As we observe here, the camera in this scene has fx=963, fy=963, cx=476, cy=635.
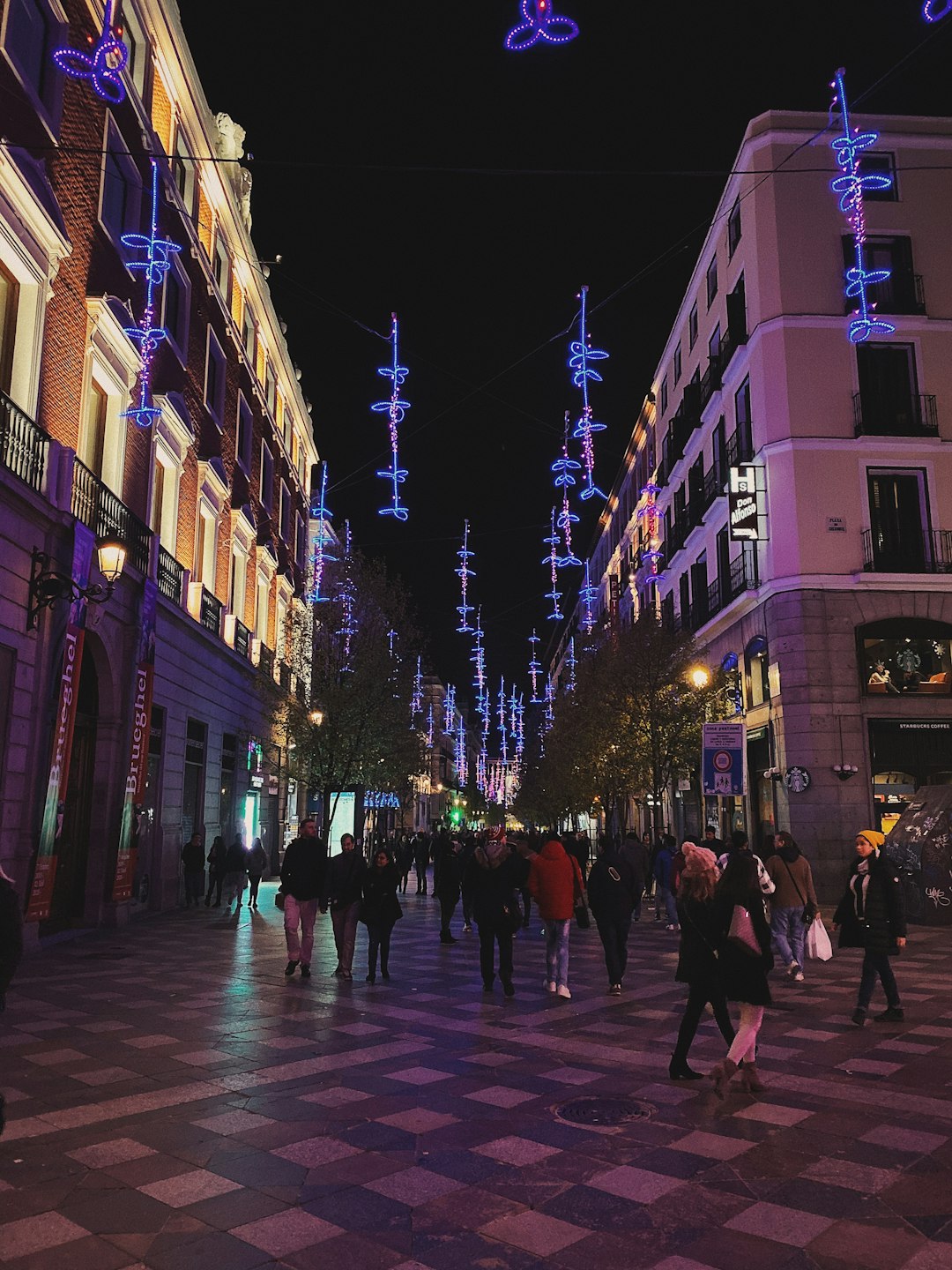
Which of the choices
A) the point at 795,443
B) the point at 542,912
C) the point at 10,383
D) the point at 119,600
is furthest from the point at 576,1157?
the point at 795,443

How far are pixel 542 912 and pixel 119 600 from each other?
Result: 11.0m

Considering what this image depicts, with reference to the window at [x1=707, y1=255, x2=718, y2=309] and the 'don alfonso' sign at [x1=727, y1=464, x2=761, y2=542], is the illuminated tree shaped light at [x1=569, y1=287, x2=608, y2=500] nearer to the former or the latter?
the 'don alfonso' sign at [x1=727, y1=464, x2=761, y2=542]

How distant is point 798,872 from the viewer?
11883mm

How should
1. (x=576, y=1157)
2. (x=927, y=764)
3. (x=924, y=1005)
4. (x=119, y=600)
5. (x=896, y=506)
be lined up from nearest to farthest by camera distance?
(x=576, y=1157) → (x=924, y=1005) → (x=119, y=600) → (x=927, y=764) → (x=896, y=506)

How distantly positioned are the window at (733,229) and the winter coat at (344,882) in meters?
23.4

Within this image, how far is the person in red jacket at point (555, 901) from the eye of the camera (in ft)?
36.1

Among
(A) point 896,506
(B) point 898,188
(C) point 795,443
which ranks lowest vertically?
(A) point 896,506

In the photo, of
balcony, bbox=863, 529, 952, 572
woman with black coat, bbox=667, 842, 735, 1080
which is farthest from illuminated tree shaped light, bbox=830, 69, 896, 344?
woman with black coat, bbox=667, 842, 735, 1080

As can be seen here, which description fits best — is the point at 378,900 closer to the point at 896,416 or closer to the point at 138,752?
the point at 138,752

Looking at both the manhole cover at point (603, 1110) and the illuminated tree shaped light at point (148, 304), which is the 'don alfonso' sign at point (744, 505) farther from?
the manhole cover at point (603, 1110)

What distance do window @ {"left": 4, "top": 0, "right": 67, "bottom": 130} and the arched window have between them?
65.7 feet

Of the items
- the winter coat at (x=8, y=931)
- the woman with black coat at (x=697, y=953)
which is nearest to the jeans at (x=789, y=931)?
the woman with black coat at (x=697, y=953)

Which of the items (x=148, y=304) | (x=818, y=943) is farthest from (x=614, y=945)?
(x=148, y=304)

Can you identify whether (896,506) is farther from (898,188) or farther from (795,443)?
(898,188)
